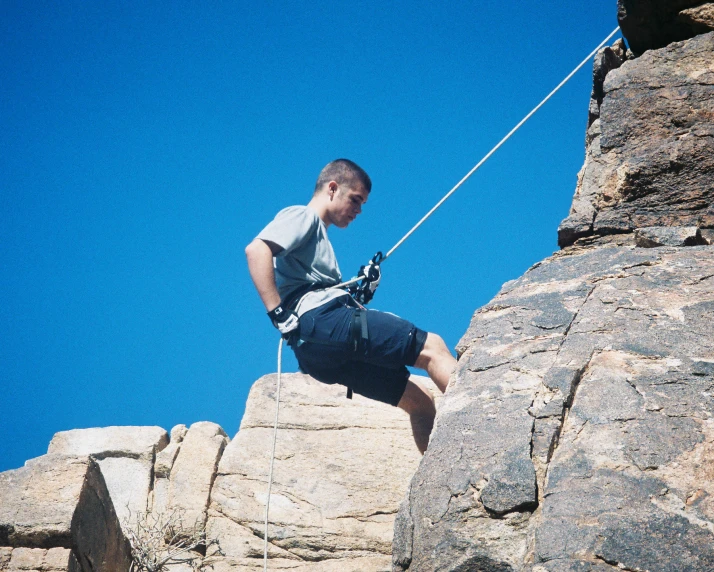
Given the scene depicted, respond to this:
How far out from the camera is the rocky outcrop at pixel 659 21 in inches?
196

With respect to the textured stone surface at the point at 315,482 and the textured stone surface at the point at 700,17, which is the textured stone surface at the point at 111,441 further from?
the textured stone surface at the point at 700,17

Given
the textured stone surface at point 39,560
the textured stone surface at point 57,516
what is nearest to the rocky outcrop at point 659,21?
the textured stone surface at point 57,516

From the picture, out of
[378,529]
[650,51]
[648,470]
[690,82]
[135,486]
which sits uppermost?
[650,51]

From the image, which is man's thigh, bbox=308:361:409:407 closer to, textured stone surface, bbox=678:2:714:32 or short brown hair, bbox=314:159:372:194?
short brown hair, bbox=314:159:372:194

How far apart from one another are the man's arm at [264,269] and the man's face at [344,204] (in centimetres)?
65

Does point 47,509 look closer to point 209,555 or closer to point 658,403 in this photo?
point 209,555

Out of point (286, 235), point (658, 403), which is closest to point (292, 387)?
point (286, 235)

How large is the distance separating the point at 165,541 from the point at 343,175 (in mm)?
2976

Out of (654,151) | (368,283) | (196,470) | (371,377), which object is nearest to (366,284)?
(368,283)

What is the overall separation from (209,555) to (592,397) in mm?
3704

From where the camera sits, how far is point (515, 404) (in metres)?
Answer: 3.26

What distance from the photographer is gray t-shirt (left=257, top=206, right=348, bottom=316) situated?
4.76m

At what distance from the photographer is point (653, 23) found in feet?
16.9

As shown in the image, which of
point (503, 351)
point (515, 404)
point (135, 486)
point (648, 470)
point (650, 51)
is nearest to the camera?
point (648, 470)
